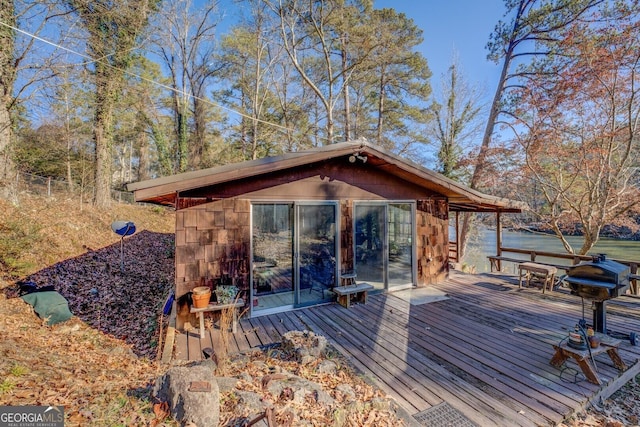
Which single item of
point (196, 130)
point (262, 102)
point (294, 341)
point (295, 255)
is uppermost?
point (262, 102)

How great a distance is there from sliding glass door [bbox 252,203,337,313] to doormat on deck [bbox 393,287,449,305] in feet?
5.12

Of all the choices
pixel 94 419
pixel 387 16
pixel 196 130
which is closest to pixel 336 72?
pixel 387 16

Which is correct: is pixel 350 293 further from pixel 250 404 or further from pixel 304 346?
pixel 250 404

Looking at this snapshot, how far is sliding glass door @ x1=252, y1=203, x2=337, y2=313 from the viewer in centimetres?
493

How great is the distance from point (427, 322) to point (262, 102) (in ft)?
47.6

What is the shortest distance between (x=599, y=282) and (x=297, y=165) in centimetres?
411

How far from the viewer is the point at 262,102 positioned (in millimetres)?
15891

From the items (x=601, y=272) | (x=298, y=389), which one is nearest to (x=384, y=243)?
(x=601, y=272)

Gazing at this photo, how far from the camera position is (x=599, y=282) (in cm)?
330

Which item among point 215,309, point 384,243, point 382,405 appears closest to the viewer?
point 382,405

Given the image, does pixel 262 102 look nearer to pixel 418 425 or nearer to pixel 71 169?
pixel 71 169

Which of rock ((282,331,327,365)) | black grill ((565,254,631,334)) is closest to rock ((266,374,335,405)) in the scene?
rock ((282,331,327,365))

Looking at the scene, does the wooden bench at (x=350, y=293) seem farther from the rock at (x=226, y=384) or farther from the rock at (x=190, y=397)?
the rock at (x=190, y=397)

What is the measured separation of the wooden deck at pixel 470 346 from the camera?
108 inches
